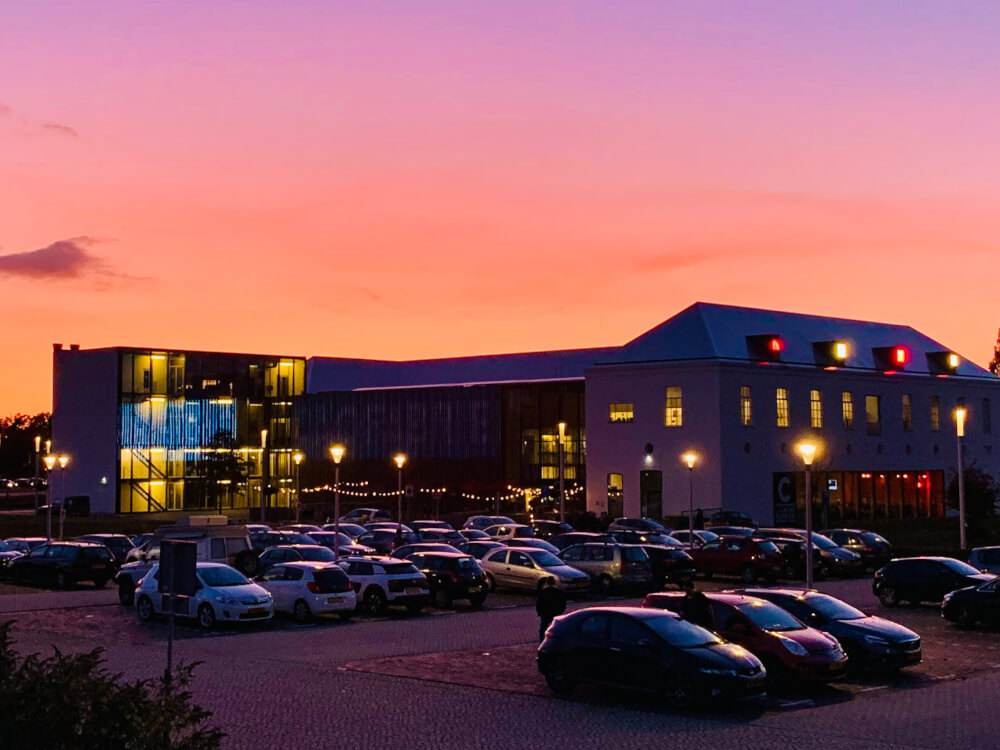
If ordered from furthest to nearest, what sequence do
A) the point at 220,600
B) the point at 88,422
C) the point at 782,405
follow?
the point at 88,422, the point at 782,405, the point at 220,600

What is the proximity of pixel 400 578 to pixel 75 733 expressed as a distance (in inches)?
969

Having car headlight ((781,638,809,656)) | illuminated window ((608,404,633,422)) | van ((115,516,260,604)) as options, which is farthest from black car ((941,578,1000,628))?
illuminated window ((608,404,633,422))

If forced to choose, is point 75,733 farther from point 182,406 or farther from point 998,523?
point 182,406

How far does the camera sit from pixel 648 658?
20.4 m

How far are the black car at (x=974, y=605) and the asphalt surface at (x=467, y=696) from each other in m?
0.44

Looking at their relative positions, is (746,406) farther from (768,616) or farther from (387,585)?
(768,616)

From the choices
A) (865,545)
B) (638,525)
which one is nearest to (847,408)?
(638,525)

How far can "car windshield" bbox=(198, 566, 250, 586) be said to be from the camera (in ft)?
104

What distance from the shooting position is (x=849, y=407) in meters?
79.4

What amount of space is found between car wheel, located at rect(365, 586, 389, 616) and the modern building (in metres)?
26.4

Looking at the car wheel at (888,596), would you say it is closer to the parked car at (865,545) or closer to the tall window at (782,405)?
the parked car at (865,545)

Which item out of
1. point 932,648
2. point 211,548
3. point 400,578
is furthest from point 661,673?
point 211,548

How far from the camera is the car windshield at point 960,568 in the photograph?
35781mm

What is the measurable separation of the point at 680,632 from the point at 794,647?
2.43m
